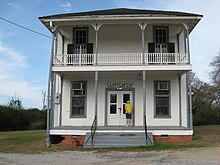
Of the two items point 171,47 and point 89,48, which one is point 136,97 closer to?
point 171,47

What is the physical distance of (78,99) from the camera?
62.8 ft

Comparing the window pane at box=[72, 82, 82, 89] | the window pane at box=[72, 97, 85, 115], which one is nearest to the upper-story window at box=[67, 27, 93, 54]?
the window pane at box=[72, 82, 82, 89]

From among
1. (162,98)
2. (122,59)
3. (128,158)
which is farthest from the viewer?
(122,59)

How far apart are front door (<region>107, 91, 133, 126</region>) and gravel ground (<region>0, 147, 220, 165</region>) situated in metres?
5.97

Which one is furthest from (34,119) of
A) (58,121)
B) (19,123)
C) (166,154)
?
(166,154)

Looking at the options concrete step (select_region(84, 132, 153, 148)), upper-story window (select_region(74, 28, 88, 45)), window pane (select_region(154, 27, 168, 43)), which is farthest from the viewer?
upper-story window (select_region(74, 28, 88, 45))

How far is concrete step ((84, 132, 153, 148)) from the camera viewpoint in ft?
48.3

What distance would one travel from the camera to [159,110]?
18.7 metres

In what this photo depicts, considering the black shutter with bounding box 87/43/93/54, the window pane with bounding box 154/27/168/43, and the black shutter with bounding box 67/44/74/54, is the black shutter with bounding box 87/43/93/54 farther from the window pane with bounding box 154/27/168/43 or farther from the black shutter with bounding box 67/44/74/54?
the window pane with bounding box 154/27/168/43

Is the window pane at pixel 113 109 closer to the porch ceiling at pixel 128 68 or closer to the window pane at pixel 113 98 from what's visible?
the window pane at pixel 113 98

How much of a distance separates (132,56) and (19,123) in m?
19.1

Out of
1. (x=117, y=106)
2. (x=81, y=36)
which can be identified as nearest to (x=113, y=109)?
(x=117, y=106)

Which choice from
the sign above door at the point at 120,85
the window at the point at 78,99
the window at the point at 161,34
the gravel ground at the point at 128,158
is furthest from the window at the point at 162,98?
the gravel ground at the point at 128,158

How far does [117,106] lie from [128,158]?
25.5 feet
